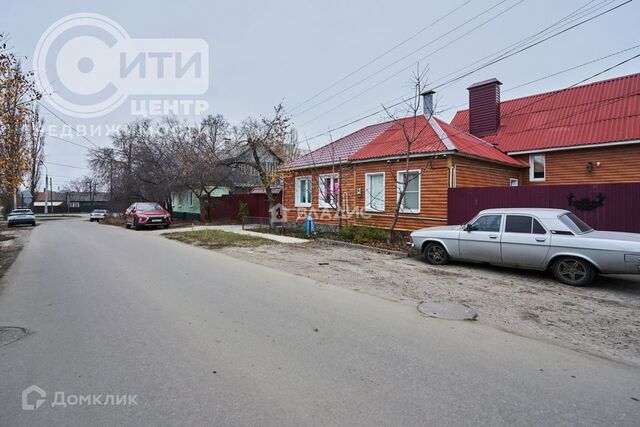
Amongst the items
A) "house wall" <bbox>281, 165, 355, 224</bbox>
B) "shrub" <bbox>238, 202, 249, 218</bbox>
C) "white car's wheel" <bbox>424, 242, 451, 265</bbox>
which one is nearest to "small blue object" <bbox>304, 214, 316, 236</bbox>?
"house wall" <bbox>281, 165, 355, 224</bbox>

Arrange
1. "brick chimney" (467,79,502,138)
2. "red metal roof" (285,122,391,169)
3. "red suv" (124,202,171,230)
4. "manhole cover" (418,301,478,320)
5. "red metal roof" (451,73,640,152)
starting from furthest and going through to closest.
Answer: "red suv" (124,202,171,230) → "brick chimney" (467,79,502,138) → "red metal roof" (285,122,391,169) → "red metal roof" (451,73,640,152) → "manhole cover" (418,301,478,320)

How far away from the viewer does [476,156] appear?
12.8 metres

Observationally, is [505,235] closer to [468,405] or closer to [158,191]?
[468,405]

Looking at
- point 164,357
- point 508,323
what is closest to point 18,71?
point 164,357

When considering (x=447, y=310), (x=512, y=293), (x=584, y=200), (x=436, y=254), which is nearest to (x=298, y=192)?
(x=436, y=254)

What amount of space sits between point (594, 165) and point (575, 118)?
2902 millimetres

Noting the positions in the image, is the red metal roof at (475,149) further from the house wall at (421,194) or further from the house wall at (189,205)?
the house wall at (189,205)

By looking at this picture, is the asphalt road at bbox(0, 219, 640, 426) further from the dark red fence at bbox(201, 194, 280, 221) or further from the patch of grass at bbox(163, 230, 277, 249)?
the dark red fence at bbox(201, 194, 280, 221)

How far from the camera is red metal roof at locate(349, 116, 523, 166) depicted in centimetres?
1263

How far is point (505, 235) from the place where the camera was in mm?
7727

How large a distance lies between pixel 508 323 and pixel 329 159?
497 inches

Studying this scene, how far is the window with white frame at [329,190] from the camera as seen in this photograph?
51.1 feet

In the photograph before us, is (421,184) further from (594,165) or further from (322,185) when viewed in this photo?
(594,165)

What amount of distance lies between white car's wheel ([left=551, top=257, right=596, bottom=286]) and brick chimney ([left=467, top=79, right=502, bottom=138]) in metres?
13.2
